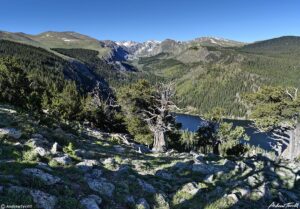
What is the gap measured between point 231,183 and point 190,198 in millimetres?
3678

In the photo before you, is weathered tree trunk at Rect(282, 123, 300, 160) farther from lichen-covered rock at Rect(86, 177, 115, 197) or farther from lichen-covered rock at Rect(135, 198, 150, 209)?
lichen-covered rock at Rect(86, 177, 115, 197)

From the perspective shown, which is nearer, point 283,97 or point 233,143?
point 283,97

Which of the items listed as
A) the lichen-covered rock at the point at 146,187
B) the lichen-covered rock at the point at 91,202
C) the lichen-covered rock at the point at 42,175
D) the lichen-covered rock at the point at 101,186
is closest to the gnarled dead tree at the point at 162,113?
the lichen-covered rock at the point at 146,187

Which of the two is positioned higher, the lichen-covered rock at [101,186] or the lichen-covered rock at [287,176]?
the lichen-covered rock at [101,186]

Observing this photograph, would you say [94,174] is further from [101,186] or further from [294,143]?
[294,143]

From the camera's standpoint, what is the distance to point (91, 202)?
966 centimetres

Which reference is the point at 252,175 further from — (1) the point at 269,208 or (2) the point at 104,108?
(2) the point at 104,108

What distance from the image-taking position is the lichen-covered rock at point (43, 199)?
8516 mm

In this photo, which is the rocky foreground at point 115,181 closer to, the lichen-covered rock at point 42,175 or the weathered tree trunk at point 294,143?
the lichen-covered rock at point 42,175

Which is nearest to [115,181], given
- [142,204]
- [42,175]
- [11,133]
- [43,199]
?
[142,204]

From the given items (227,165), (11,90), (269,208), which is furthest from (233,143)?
(269,208)

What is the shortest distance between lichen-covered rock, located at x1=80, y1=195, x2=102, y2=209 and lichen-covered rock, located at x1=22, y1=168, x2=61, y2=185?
1.27 metres

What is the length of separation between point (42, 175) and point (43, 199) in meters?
1.69

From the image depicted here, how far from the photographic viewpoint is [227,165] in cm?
1897
